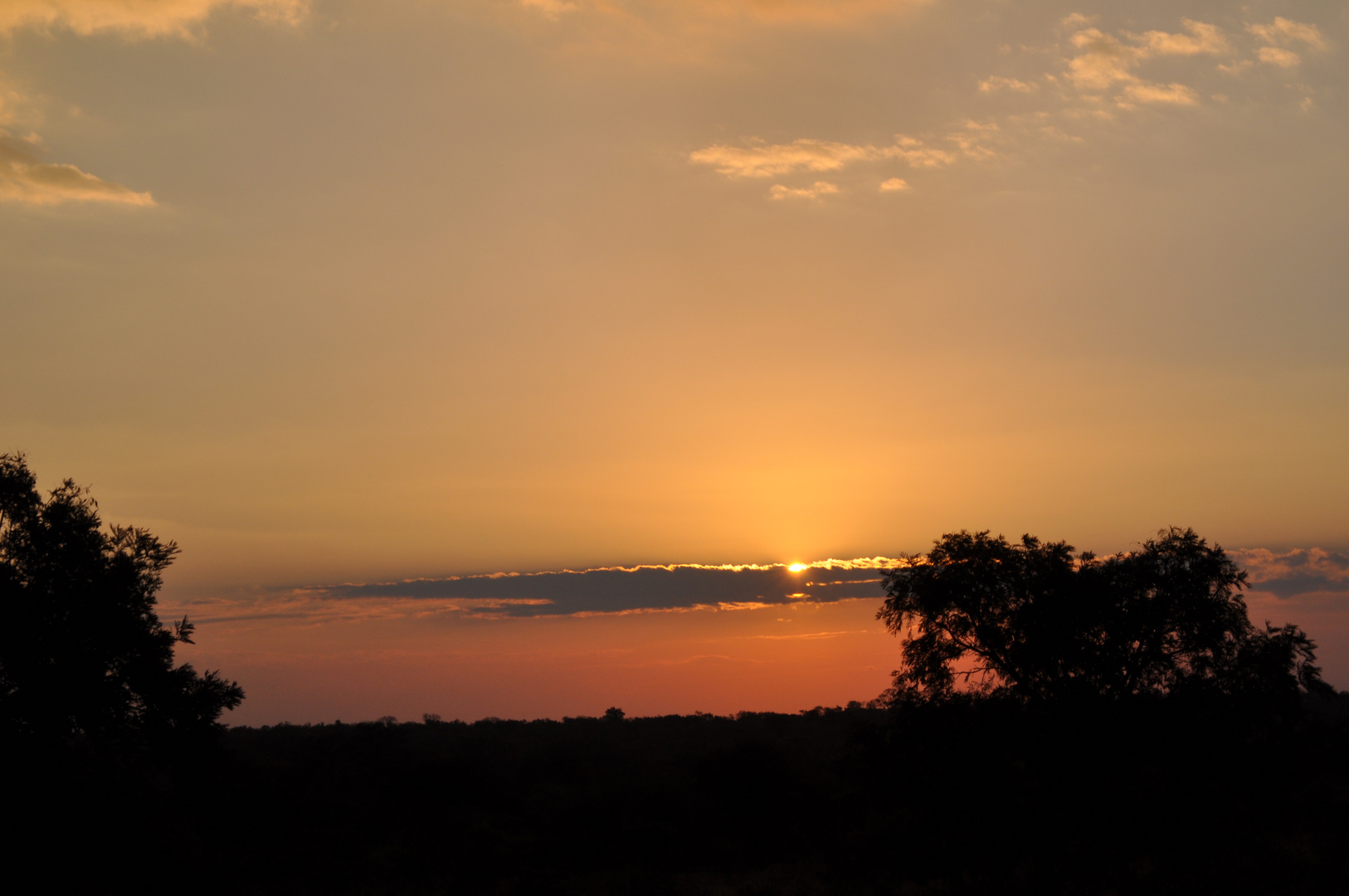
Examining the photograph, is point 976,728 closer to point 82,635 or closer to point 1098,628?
point 1098,628

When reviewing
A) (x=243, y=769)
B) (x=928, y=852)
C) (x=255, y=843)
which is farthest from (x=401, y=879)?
(x=928, y=852)

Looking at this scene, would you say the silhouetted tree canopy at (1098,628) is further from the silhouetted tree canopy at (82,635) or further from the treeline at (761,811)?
the silhouetted tree canopy at (82,635)

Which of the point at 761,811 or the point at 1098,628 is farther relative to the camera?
the point at 761,811

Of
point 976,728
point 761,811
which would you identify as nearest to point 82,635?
point 976,728

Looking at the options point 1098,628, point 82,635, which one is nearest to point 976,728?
point 1098,628

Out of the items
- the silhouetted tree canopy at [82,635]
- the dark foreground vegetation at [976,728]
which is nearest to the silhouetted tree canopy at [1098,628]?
the dark foreground vegetation at [976,728]

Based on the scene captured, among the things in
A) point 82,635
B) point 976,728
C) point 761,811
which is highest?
point 82,635

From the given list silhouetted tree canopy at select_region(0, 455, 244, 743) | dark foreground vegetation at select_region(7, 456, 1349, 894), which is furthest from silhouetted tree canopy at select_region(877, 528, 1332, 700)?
silhouetted tree canopy at select_region(0, 455, 244, 743)

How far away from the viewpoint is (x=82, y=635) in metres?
25.0

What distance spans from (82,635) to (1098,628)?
30107 millimetres

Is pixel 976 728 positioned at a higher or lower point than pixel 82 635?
lower

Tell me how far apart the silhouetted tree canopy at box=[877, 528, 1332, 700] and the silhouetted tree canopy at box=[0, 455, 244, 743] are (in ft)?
74.4

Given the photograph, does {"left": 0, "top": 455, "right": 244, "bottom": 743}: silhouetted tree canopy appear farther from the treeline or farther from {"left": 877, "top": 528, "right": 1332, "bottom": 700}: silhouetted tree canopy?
{"left": 877, "top": 528, "right": 1332, "bottom": 700}: silhouetted tree canopy

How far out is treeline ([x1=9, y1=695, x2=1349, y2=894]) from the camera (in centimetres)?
2647
